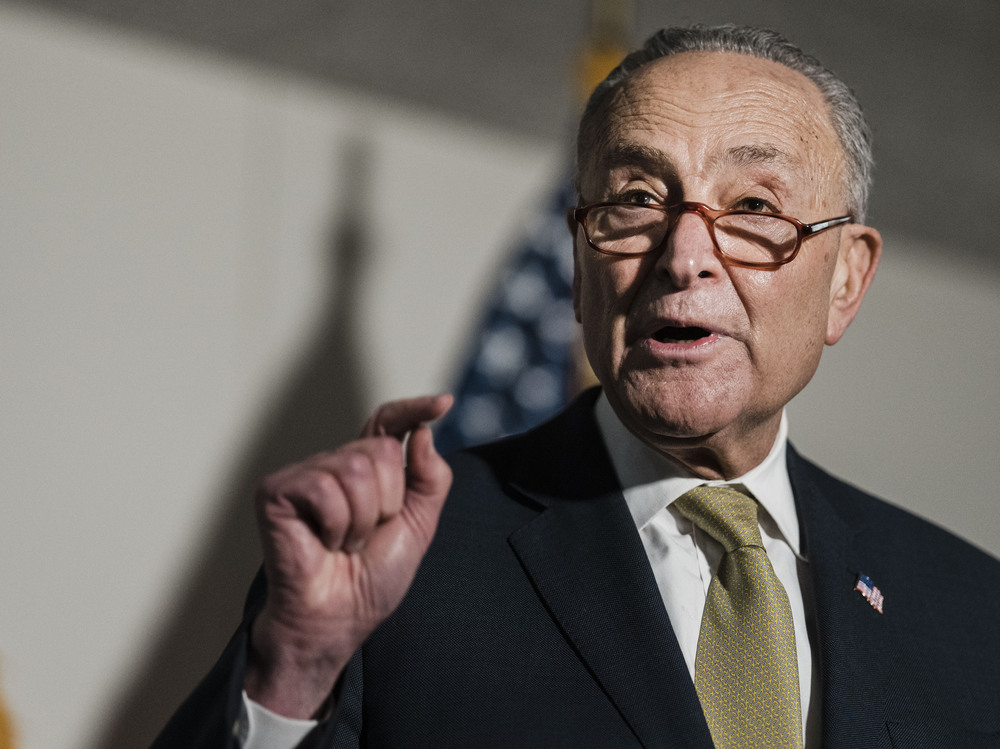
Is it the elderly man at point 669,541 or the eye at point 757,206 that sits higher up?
the eye at point 757,206

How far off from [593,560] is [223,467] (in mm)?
2015

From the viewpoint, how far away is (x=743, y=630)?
1.14m

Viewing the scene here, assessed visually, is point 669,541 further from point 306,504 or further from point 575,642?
point 306,504

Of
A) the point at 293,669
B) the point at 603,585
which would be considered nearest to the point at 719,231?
the point at 603,585

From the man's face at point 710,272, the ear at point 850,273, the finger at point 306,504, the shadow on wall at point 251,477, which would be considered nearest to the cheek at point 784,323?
the man's face at point 710,272

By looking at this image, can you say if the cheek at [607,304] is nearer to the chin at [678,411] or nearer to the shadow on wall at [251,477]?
the chin at [678,411]

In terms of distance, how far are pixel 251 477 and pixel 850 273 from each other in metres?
2.07

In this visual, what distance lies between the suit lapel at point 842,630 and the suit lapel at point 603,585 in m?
0.20

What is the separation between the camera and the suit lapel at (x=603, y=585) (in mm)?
1051

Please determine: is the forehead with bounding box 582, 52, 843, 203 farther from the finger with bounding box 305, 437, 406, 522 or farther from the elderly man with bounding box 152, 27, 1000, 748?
the finger with bounding box 305, 437, 406, 522

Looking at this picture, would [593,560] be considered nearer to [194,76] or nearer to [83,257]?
[83,257]

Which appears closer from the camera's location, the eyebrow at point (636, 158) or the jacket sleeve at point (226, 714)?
the jacket sleeve at point (226, 714)

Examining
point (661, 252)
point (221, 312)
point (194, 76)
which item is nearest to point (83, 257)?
point (221, 312)

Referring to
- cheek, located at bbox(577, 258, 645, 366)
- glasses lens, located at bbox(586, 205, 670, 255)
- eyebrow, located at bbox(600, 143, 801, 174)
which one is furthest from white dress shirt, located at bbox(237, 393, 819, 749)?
eyebrow, located at bbox(600, 143, 801, 174)
